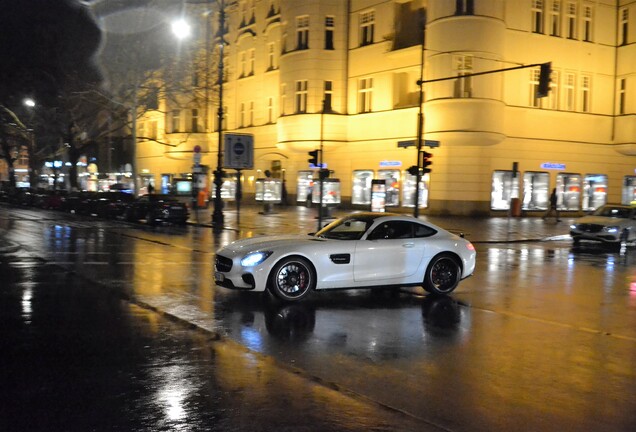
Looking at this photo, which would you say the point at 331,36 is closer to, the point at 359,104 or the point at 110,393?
the point at 359,104

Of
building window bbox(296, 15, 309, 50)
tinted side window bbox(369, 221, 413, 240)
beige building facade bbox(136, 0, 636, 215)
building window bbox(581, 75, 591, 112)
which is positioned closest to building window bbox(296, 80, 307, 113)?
beige building facade bbox(136, 0, 636, 215)

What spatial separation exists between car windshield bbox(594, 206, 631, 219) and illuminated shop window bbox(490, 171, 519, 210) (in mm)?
14048

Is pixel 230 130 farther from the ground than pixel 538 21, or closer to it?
closer to it

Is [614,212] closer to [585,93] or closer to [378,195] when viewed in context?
[378,195]

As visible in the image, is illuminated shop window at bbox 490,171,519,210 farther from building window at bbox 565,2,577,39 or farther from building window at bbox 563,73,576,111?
building window at bbox 565,2,577,39

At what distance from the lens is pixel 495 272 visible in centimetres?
1600

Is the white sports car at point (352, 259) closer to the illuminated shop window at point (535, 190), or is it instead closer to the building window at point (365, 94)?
the illuminated shop window at point (535, 190)

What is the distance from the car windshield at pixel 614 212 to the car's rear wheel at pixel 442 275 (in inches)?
559

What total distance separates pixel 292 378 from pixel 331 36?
40.2 metres

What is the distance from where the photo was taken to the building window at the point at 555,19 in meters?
39.9

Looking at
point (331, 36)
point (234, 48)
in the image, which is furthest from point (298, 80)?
point (234, 48)

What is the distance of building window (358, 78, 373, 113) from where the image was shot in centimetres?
4275

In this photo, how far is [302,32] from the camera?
45062 mm

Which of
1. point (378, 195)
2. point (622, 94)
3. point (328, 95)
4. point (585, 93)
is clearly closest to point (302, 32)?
point (328, 95)
